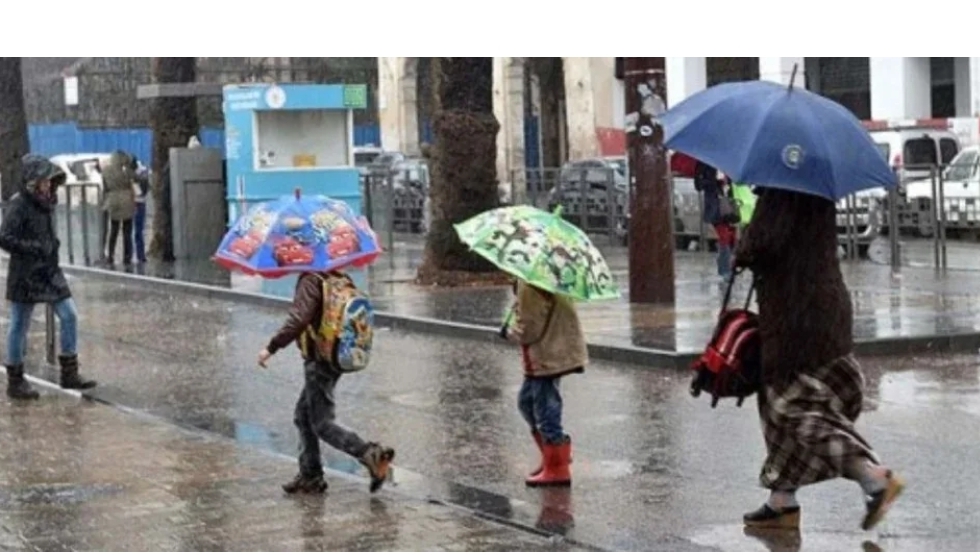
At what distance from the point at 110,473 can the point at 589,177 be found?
21.7 m

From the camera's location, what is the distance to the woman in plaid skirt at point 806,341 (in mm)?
8500

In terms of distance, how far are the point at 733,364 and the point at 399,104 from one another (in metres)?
49.9

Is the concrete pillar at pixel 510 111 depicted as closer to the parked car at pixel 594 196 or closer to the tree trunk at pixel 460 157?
the parked car at pixel 594 196

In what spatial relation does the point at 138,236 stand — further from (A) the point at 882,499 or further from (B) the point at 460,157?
(A) the point at 882,499

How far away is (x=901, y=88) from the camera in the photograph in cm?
4434

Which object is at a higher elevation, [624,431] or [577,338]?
[577,338]

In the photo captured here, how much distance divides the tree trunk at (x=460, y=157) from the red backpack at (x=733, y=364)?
13.7m

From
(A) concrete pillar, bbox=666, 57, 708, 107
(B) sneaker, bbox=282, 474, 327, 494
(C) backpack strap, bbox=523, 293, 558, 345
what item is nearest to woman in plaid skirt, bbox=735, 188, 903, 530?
(C) backpack strap, bbox=523, 293, 558, 345

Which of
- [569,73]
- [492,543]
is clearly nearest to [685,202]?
[492,543]

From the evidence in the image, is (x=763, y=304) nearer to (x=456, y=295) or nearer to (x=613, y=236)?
(x=456, y=295)

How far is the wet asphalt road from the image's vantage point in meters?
9.05

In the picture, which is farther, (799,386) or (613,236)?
(613,236)

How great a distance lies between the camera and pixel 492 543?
8.55m

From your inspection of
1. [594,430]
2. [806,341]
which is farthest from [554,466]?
[594,430]
